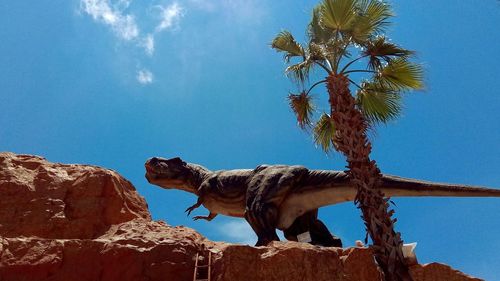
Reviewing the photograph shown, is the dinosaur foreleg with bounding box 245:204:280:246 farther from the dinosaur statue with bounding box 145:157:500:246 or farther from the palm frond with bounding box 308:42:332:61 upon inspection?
the palm frond with bounding box 308:42:332:61

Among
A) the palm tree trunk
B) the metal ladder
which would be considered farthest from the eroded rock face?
the palm tree trunk

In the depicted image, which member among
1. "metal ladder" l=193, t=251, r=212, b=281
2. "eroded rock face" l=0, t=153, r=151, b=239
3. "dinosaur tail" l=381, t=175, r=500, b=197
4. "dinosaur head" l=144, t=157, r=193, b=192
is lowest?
"metal ladder" l=193, t=251, r=212, b=281

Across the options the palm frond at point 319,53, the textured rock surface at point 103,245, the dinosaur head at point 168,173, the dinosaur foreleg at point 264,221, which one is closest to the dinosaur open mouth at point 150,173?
the dinosaur head at point 168,173

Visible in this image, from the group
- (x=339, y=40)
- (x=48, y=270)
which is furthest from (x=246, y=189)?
(x=48, y=270)

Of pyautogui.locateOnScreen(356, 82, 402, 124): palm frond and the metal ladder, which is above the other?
pyautogui.locateOnScreen(356, 82, 402, 124): palm frond

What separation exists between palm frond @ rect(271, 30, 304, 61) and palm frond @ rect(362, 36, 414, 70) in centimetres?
114

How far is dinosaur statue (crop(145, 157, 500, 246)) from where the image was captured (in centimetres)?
820

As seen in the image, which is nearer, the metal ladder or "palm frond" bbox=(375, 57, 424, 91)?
the metal ladder

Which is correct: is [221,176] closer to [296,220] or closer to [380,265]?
[296,220]

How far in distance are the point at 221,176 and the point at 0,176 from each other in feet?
12.8

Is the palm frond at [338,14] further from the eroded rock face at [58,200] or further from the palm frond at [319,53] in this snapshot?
the eroded rock face at [58,200]

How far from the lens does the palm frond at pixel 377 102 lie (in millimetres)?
8781

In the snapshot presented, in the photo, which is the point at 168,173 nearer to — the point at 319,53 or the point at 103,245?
the point at 319,53

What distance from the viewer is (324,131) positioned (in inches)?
377
